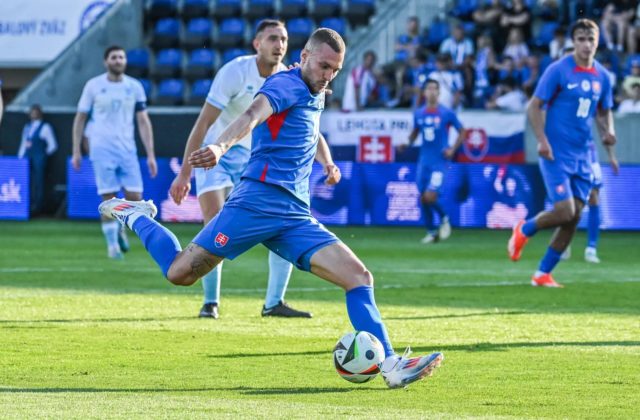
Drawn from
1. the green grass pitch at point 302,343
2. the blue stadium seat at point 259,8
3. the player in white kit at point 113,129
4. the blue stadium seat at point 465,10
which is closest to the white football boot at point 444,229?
the green grass pitch at point 302,343

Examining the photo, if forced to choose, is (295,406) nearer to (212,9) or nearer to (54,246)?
(54,246)

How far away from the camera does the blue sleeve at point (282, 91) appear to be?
A: 7488mm

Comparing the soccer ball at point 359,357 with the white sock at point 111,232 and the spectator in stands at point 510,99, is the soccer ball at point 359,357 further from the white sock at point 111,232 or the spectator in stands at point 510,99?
the spectator in stands at point 510,99

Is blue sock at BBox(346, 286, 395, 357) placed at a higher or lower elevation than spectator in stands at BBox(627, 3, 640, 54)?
lower

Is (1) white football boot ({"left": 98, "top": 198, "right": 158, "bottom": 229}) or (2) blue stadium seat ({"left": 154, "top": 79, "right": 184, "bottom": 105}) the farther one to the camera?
(2) blue stadium seat ({"left": 154, "top": 79, "right": 184, "bottom": 105})

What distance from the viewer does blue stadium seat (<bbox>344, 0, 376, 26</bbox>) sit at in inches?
1214

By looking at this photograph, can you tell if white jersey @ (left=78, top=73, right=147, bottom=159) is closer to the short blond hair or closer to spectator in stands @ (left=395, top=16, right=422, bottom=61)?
the short blond hair

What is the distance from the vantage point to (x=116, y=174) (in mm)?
17047

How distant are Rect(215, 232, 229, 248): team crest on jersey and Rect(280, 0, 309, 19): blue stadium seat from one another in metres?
23.6

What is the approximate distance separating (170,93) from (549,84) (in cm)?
1758

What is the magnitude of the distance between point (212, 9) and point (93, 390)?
25154 millimetres

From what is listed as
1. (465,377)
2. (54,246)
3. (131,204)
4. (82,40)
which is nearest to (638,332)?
(465,377)

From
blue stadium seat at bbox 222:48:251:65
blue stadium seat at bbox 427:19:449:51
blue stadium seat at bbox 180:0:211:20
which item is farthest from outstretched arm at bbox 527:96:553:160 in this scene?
blue stadium seat at bbox 180:0:211:20

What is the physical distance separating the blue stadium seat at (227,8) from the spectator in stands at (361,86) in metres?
5.22
